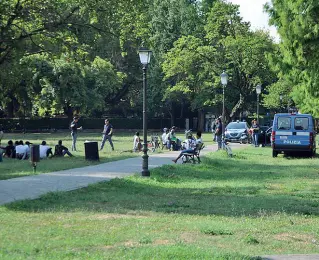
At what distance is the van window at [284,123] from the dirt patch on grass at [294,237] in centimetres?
1895

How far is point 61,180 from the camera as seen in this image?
53.0ft

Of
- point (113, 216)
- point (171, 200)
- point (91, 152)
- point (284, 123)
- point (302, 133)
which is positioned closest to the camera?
point (113, 216)

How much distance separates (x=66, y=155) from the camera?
86.2 feet

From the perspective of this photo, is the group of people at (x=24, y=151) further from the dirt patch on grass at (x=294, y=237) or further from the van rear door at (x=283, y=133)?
the dirt patch on grass at (x=294, y=237)

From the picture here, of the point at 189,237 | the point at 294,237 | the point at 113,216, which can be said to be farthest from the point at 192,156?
the point at 189,237

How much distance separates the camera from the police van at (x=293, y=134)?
27359mm

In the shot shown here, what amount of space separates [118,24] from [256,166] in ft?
25.4

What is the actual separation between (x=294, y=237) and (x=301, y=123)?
19397mm

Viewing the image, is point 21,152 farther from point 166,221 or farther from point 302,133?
point 166,221

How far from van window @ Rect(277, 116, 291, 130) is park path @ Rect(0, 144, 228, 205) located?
8239 millimetres

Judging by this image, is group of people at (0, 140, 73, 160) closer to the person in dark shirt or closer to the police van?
the person in dark shirt

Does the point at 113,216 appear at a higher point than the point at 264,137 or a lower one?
lower

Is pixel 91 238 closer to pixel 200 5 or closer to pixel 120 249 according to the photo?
pixel 120 249

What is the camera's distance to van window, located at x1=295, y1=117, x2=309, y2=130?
27.5 meters
